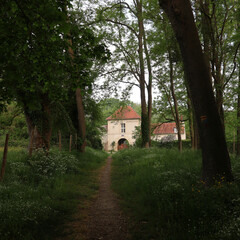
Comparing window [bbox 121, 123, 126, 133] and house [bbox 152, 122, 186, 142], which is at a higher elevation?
window [bbox 121, 123, 126, 133]

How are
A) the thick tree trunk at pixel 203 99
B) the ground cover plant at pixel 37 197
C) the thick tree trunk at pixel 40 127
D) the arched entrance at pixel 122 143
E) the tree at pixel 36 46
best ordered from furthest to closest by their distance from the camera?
the arched entrance at pixel 122 143, the thick tree trunk at pixel 40 127, the thick tree trunk at pixel 203 99, the ground cover plant at pixel 37 197, the tree at pixel 36 46

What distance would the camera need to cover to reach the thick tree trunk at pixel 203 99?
5.08 meters

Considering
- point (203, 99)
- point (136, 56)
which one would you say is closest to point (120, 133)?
point (136, 56)

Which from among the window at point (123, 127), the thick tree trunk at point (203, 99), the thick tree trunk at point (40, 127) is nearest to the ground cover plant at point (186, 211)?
the thick tree trunk at point (203, 99)

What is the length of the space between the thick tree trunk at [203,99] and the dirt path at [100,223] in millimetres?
2559

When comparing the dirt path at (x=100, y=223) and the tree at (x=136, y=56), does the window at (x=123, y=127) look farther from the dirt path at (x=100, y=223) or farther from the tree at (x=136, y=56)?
the dirt path at (x=100, y=223)

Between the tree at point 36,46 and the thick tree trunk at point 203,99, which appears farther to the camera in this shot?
the thick tree trunk at point 203,99

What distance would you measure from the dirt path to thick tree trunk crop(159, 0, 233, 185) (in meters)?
2.56

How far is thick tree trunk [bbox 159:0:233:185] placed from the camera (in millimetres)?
5084

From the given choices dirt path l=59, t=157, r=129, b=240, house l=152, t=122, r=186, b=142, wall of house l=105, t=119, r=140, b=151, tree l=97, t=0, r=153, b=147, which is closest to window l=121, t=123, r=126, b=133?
wall of house l=105, t=119, r=140, b=151

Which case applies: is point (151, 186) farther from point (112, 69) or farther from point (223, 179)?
point (112, 69)

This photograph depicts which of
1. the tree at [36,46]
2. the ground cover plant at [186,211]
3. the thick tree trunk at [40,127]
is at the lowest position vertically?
the ground cover plant at [186,211]

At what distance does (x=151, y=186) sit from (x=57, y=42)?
4678mm

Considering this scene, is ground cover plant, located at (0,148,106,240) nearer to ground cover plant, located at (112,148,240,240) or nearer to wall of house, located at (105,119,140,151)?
ground cover plant, located at (112,148,240,240)
